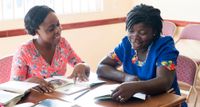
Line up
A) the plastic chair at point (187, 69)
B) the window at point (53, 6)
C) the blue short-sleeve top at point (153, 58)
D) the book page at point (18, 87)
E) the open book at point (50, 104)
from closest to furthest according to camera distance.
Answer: the open book at point (50, 104) → the book page at point (18, 87) → the blue short-sleeve top at point (153, 58) → the plastic chair at point (187, 69) → the window at point (53, 6)

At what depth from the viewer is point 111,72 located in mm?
1999

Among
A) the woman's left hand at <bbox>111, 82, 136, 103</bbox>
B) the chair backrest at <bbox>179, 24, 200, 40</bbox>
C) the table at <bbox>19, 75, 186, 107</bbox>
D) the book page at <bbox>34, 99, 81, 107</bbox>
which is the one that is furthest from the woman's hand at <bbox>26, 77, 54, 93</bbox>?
the chair backrest at <bbox>179, 24, 200, 40</bbox>

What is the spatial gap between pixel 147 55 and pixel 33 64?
0.79m

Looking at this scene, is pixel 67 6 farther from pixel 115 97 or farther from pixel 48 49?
pixel 115 97

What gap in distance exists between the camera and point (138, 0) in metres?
4.86

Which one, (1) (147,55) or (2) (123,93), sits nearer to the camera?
(2) (123,93)

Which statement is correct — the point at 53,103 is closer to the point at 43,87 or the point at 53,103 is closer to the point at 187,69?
the point at 43,87

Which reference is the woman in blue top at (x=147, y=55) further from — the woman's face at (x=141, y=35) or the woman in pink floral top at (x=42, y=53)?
the woman in pink floral top at (x=42, y=53)

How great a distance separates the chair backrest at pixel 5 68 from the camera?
7.34 feet

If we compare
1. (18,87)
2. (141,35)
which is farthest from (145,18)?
(18,87)

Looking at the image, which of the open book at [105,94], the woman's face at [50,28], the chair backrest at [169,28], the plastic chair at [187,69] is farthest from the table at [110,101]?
the chair backrest at [169,28]

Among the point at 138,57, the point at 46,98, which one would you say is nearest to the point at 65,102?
the point at 46,98

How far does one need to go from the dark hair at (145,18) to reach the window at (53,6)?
204 cm

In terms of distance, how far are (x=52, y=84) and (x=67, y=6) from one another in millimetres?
2444
